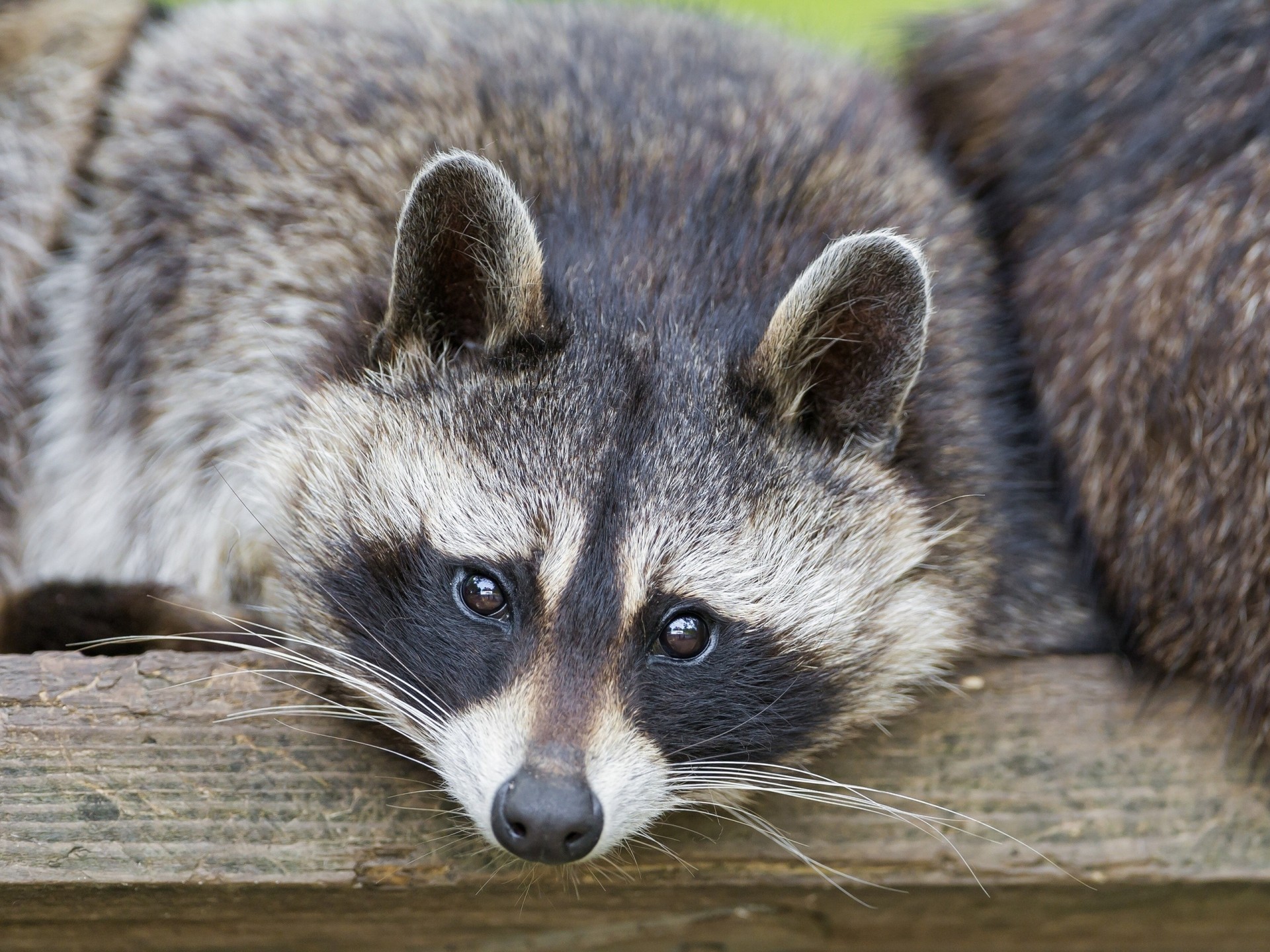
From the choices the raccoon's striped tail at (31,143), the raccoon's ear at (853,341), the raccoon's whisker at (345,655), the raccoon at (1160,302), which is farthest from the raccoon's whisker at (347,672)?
the raccoon at (1160,302)

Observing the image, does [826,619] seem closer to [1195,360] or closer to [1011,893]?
[1011,893]

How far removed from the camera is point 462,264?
3023 mm

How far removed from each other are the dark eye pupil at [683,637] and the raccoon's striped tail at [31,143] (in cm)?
183

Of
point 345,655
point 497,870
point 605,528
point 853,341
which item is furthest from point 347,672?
point 853,341

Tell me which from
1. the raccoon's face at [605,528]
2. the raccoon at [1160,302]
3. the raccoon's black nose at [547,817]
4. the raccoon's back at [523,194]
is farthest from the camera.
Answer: the raccoon's back at [523,194]

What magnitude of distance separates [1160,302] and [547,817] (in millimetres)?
1813

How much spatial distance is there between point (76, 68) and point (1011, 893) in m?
3.25

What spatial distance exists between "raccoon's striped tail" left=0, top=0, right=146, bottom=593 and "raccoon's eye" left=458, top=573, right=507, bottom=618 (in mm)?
1504

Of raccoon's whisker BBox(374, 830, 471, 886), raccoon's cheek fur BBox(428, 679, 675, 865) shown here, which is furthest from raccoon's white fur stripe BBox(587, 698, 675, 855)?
raccoon's whisker BBox(374, 830, 471, 886)

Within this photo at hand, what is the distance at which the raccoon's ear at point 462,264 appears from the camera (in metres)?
2.84

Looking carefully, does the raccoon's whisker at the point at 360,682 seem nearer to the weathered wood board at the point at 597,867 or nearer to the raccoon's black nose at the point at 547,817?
the weathered wood board at the point at 597,867

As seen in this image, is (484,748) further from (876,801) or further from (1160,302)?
(1160,302)

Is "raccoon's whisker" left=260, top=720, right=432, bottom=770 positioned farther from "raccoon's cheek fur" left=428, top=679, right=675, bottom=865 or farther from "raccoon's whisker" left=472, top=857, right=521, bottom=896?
"raccoon's whisker" left=472, top=857, right=521, bottom=896

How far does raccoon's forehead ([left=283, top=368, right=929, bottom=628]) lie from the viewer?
2.79 m
